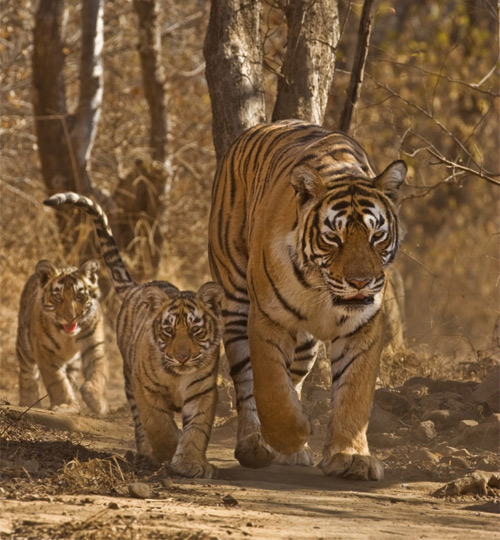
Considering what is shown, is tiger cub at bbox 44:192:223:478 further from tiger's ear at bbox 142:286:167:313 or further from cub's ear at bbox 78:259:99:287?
cub's ear at bbox 78:259:99:287

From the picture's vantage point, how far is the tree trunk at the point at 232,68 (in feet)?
23.6

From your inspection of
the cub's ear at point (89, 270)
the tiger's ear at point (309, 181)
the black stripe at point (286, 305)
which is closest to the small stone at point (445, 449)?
the black stripe at point (286, 305)

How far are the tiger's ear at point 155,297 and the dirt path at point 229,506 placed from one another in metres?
0.77

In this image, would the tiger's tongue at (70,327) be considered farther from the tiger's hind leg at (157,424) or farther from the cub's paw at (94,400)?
the tiger's hind leg at (157,424)

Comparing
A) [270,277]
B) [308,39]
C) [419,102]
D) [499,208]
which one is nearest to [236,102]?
[308,39]

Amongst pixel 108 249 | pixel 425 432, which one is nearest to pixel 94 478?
pixel 425 432

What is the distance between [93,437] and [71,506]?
225cm

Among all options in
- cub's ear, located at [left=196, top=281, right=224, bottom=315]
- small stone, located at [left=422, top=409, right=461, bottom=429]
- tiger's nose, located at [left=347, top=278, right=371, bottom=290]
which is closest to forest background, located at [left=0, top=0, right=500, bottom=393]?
small stone, located at [left=422, top=409, right=461, bottom=429]

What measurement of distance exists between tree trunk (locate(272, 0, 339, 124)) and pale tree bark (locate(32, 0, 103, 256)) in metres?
3.84

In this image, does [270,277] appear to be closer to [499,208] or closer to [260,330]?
[260,330]

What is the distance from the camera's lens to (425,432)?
6066 mm

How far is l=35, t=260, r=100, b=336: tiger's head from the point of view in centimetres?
761

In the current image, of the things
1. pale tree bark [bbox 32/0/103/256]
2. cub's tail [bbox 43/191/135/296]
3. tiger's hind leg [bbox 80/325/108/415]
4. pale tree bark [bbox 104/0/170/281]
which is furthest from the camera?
pale tree bark [bbox 104/0/170/281]

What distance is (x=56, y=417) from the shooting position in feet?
20.3
